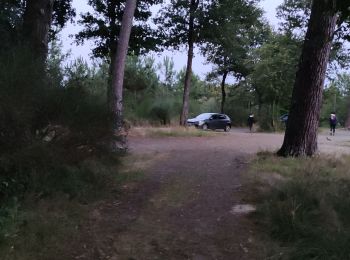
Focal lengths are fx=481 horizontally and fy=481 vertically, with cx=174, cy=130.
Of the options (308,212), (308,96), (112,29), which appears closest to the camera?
(308,212)

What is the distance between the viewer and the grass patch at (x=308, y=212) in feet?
18.7

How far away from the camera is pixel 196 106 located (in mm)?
51531

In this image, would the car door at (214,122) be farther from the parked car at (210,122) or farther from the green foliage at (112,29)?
the green foliage at (112,29)

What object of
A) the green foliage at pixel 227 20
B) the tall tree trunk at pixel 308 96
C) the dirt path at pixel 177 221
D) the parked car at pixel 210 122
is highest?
the green foliage at pixel 227 20

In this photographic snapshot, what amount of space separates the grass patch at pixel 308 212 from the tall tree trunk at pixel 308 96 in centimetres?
293

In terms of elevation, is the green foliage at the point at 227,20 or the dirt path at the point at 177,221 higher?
the green foliage at the point at 227,20

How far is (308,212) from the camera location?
6.85m

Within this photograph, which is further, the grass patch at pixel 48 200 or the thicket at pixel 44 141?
the thicket at pixel 44 141

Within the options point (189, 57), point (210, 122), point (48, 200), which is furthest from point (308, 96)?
point (210, 122)

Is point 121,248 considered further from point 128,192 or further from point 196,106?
point 196,106

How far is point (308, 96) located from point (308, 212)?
21.4ft

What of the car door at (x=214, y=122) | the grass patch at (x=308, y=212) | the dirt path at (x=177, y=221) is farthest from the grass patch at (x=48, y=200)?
the car door at (x=214, y=122)

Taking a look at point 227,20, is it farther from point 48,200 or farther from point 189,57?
point 48,200

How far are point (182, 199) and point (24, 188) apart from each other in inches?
109
